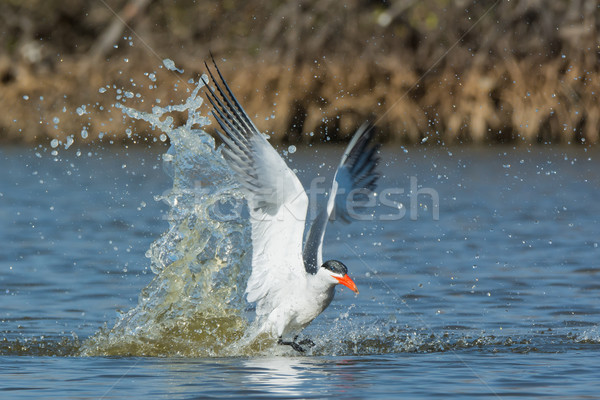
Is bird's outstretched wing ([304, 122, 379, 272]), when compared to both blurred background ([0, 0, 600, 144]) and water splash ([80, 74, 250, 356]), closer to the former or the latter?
water splash ([80, 74, 250, 356])

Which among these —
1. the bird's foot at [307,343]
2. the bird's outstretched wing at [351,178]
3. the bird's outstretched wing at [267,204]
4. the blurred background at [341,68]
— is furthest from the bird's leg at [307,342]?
the blurred background at [341,68]

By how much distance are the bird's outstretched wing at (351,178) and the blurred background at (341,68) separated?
51.7 feet

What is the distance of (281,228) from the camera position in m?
8.20

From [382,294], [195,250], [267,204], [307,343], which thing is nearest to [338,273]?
[267,204]

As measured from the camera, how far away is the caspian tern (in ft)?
26.8

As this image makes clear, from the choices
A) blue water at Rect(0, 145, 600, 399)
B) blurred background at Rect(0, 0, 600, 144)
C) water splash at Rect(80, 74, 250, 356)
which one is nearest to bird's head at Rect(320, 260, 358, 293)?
blue water at Rect(0, 145, 600, 399)

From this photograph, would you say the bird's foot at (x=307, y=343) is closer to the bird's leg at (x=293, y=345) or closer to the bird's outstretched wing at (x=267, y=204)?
the bird's leg at (x=293, y=345)

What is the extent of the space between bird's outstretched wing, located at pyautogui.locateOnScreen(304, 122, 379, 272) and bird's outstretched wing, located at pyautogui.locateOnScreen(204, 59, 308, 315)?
19cm

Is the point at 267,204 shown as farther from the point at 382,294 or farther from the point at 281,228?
the point at 382,294

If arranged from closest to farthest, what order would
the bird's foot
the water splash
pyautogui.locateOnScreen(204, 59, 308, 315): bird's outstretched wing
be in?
pyautogui.locateOnScreen(204, 59, 308, 315): bird's outstretched wing < the bird's foot < the water splash

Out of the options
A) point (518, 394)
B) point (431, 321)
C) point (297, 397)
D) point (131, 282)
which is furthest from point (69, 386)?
point (131, 282)

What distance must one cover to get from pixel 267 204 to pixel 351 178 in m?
0.72

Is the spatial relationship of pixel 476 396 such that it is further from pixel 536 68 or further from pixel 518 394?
pixel 536 68

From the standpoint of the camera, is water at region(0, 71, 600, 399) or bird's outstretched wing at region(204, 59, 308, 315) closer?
water at region(0, 71, 600, 399)
